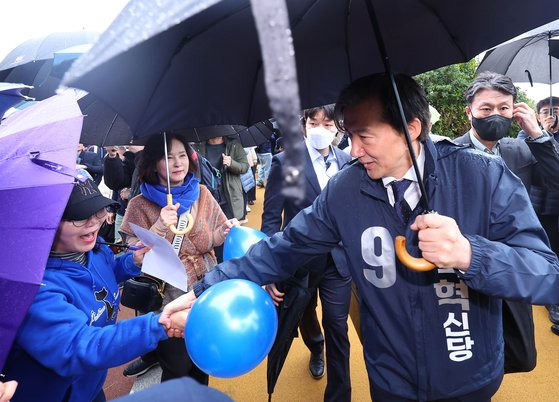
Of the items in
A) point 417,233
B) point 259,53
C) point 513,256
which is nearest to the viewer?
point 513,256

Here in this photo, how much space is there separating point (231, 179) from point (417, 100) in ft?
12.7

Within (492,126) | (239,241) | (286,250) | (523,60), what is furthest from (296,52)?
(523,60)

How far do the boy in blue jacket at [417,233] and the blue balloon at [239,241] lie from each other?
2.25 ft

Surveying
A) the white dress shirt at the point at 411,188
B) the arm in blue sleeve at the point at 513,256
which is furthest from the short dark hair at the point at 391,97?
the arm in blue sleeve at the point at 513,256

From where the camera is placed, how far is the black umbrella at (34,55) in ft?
11.7

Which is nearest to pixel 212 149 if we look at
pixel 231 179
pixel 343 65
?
pixel 231 179

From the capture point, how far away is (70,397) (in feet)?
5.38

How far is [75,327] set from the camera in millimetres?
1437

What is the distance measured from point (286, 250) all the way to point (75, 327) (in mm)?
874

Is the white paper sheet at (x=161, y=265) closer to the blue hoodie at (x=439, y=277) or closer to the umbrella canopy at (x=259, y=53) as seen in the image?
the umbrella canopy at (x=259, y=53)

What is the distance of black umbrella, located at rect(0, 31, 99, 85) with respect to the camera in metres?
3.57

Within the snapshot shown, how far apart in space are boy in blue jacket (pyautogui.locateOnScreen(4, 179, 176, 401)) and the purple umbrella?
22cm

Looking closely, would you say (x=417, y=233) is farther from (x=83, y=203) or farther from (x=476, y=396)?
(x=83, y=203)

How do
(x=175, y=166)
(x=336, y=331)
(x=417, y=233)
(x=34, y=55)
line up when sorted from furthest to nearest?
1. (x=34, y=55)
2. (x=336, y=331)
3. (x=175, y=166)
4. (x=417, y=233)
